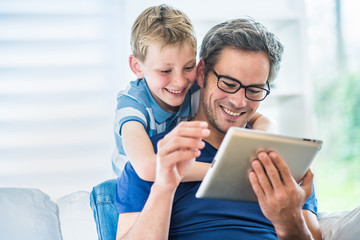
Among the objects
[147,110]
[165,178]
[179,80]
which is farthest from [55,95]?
[165,178]

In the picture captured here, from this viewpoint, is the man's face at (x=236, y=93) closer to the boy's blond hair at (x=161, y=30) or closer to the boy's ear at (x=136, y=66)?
the boy's blond hair at (x=161, y=30)

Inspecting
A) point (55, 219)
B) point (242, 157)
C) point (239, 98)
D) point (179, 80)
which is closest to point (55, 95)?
point (55, 219)

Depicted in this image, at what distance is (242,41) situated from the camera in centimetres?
157

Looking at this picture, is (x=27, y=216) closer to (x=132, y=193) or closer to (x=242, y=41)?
(x=132, y=193)

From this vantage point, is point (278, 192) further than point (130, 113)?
No

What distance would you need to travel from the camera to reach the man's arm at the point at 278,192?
1156mm

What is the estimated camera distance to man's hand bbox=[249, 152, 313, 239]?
45.5 inches

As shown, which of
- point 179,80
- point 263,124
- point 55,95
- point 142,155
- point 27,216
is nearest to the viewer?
point 142,155

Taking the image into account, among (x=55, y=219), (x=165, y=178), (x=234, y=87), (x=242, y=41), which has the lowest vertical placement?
(x=55, y=219)

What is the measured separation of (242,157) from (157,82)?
0.52 meters

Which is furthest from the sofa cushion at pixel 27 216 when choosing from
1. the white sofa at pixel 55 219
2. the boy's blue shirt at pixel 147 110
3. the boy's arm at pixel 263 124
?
the boy's arm at pixel 263 124

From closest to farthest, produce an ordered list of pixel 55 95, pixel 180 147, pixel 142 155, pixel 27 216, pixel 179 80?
pixel 180 147, pixel 142 155, pixel 179 80, pixel 27 216, pixel 55 95

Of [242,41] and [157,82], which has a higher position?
[242,41]

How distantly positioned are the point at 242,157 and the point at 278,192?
15 centimetres
